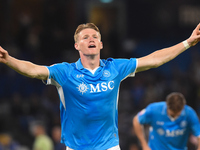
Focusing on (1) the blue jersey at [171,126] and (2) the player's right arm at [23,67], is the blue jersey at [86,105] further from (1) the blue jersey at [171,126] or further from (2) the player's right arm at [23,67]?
(1) the blue jersey at [171,126]

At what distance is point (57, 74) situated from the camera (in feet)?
16.4

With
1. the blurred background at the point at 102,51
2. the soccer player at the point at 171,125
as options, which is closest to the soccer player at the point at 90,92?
the soccer player at the point at 171,125

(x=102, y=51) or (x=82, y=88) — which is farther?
(x=102, y=51)

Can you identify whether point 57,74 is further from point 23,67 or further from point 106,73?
point 106,73

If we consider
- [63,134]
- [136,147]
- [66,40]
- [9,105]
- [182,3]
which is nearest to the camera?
[63,134]

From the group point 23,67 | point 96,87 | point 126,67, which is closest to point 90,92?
point 96,87

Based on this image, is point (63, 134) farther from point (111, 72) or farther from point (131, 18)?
point (131, 18)

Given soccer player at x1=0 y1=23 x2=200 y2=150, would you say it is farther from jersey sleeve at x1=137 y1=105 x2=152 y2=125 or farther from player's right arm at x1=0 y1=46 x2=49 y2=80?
jersey sleeve at x1=137 y1=105 x2=152 y2=125

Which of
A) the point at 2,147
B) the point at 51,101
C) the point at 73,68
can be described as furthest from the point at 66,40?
the point at 73,68

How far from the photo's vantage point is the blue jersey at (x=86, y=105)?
16.3 feet

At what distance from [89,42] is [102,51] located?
10.9 meters

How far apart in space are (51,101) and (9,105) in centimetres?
132

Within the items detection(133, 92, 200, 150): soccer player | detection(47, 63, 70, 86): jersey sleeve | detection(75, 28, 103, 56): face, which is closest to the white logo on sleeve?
detection(47, 63, 70, 86): jersey sleeve

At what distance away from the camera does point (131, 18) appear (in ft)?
59.8
